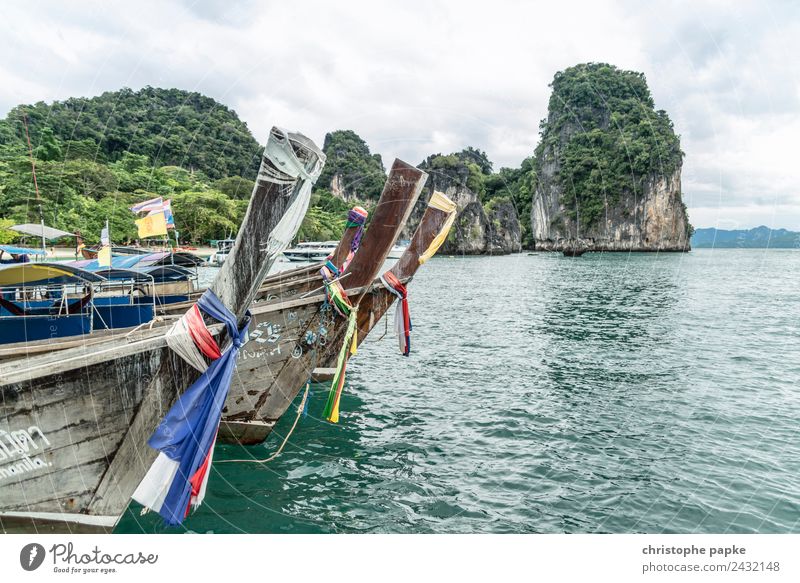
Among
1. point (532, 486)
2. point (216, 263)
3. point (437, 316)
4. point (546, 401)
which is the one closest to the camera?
point (532, 486)

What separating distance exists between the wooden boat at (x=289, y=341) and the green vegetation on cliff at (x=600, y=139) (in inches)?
1834

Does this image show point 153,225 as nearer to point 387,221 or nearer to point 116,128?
point 387,221

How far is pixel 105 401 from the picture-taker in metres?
4.17

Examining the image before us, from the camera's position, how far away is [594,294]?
31.2m

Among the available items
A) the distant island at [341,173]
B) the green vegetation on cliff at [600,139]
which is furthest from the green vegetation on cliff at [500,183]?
the green vegetation on cliff at [600,139]

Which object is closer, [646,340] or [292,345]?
[292,345]

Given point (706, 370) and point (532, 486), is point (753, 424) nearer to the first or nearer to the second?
point (706, 370)

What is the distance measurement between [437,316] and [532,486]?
16.4 m

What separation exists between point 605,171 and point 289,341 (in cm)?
7068

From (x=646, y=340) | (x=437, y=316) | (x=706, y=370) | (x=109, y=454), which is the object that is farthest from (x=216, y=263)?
(x=109, y=454)

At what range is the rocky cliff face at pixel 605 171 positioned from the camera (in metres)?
58.1

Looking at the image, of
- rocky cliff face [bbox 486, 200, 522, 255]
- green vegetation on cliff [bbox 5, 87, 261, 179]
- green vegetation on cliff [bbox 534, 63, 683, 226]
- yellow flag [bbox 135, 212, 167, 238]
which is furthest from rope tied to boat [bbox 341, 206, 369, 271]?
rocky cliff face [bbox 486, 200, 522, 255]

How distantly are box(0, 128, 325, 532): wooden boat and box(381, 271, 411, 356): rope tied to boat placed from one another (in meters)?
3.86

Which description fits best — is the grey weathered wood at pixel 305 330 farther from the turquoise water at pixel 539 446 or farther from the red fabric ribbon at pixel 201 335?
the red fabric ribbon at pixel 201 335
